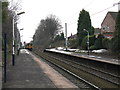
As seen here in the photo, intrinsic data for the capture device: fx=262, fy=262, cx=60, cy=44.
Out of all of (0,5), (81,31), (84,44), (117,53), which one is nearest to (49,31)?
(81,31)

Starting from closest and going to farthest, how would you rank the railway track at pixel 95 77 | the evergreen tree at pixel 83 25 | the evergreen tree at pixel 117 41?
the railway track at pixel 95 77, the evergreen tree at pixel 117 41, the evergreen tree at pixel 83 25

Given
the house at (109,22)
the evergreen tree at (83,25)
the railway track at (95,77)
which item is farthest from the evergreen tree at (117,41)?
the house at (109,22)

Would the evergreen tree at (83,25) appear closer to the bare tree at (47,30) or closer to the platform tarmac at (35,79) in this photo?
the bare tree at (47,30)

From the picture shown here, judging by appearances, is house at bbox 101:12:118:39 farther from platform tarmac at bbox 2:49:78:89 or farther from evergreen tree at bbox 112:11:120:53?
platform tarmac at bbox 2:49:78:89

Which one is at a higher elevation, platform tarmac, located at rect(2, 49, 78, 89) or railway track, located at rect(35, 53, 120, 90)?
platform tarmac, located at rect(2, 49, 78, 89)

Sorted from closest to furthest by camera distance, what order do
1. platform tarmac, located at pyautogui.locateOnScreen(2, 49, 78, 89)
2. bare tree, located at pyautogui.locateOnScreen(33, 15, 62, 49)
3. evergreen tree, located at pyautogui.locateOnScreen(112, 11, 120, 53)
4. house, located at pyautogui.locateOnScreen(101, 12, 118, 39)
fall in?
platform tarmac, located at pyautogui.locateOnScreen(2, 49, 78, 89), evergreen tree, located at pyautogui.locateOnScreen(112, 11, 120, 53), house, located at pyautogui.locateOnScreen(101, 12, 118, 39), bare tree, located at pyautogui.locateOnScreen(33, 15, 62, 49)

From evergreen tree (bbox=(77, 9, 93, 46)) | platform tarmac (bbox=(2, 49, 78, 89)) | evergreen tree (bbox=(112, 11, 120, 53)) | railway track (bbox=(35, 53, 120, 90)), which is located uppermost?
evergreen tree (bbox=(77, 9, 93, 46))

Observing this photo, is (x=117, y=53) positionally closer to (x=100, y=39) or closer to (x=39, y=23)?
(x=100, y=39)

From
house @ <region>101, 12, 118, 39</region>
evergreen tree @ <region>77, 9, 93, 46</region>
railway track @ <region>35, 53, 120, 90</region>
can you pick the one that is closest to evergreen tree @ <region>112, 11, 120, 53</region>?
railway track @ <region>35, 53, 120, 90</region>

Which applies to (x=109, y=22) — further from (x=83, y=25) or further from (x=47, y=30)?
(x=47, y=30)

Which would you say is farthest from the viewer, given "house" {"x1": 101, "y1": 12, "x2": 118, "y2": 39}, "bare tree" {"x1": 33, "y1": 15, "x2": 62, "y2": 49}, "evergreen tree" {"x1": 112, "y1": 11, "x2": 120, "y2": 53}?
"bare tree" {"x1": 33, "y1": 15, "x2": 62, "y2": 49}

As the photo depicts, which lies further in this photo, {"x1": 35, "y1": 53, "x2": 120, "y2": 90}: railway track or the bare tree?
the bare tree

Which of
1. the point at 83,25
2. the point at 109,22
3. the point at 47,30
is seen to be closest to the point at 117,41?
the point at 83,25

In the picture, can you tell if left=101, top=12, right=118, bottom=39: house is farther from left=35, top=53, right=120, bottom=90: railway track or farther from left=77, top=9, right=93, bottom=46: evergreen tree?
left=35, top=53, right=120, bottom=90: railway track
